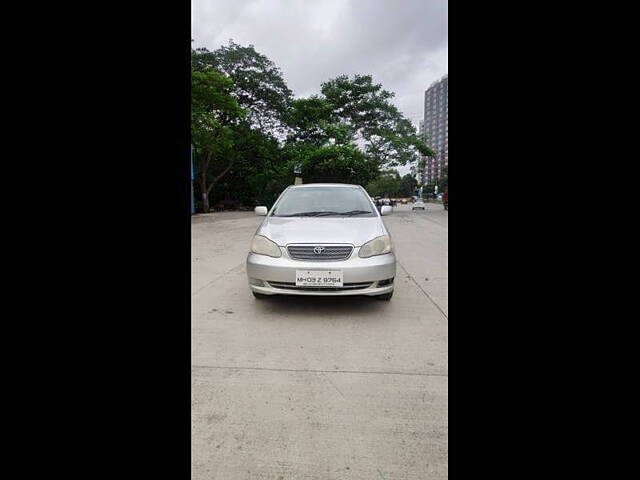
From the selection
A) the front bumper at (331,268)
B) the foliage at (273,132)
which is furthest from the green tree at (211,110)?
the front bumper at (331,268)

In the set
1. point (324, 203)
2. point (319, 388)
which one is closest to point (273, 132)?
point (324, 203)

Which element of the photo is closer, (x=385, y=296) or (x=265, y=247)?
(x=265, y=247)

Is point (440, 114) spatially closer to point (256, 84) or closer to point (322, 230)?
point (322, 230)

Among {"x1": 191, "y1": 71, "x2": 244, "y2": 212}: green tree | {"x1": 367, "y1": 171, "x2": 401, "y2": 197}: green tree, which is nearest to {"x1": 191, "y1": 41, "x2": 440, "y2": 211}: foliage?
{"x1": 191, "y1": 71, "x2": 244, "y2": 212}: green tree

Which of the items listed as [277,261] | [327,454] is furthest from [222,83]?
[327,454]

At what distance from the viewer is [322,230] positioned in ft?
12.4

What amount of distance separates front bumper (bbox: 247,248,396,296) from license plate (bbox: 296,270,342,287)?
4cm

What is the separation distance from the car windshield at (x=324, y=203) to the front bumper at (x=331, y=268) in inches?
36.4

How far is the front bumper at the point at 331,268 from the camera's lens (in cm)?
346

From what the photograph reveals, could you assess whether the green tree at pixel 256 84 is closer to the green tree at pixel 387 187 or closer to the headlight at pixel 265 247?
the headlight at pixel 265 247

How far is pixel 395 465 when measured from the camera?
1645mm

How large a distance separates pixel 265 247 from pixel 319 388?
170 cm
